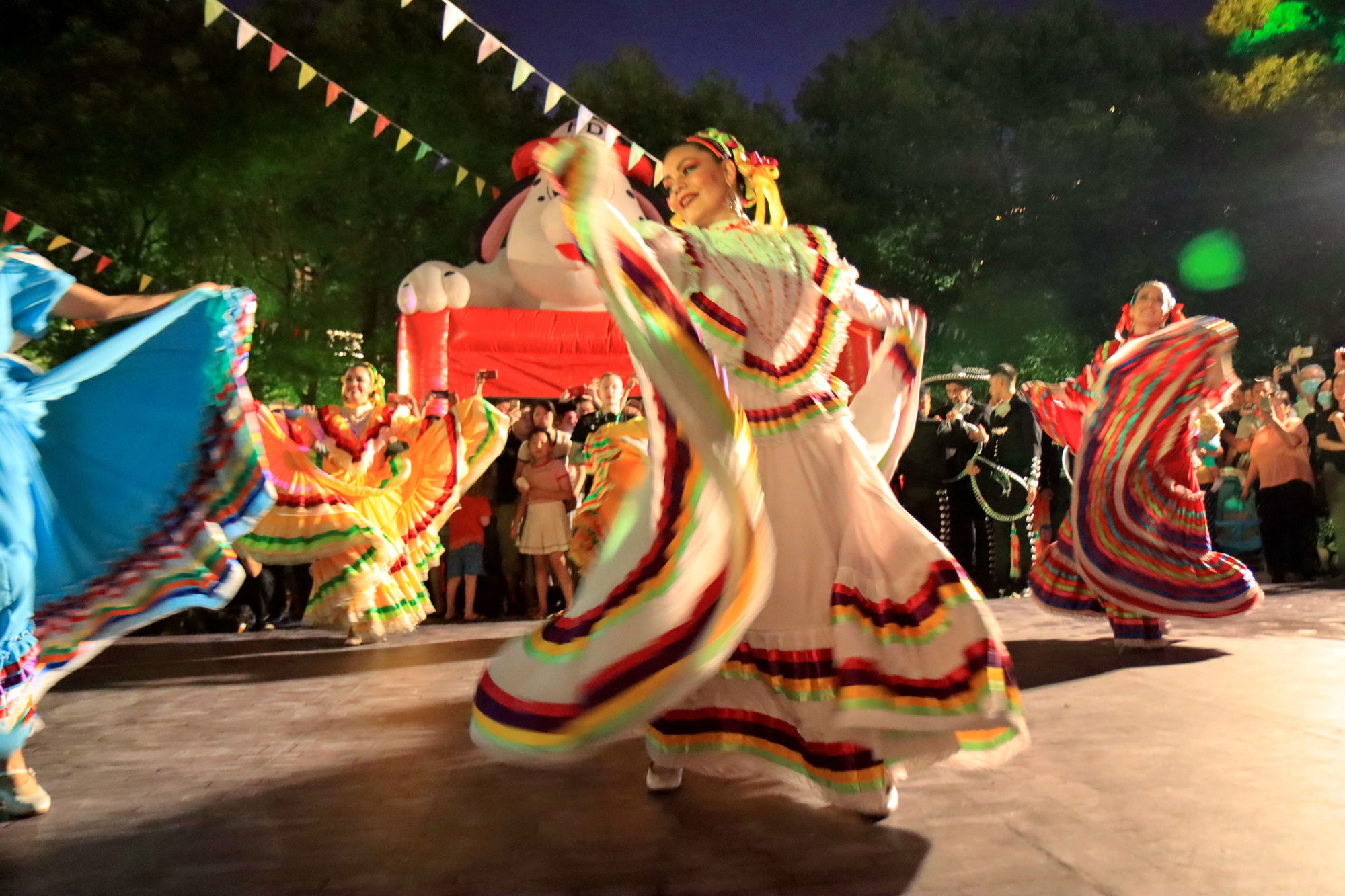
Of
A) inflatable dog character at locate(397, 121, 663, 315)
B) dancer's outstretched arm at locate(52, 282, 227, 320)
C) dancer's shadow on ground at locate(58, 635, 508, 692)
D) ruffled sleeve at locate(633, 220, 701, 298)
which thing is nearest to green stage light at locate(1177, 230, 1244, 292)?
inflatable dog character at locate(397, 121, 663, 315)

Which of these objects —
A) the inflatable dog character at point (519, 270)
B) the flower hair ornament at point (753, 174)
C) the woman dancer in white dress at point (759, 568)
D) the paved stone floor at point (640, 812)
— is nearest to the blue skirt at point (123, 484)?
the paved stone floor at point (640, 812)

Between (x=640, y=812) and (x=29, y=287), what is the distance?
207cm

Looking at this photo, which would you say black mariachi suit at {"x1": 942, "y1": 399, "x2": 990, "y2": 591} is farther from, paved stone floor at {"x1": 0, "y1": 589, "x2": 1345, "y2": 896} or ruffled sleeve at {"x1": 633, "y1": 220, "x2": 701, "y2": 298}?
ruffled sleeve at {"x1": 633, "y1": 220, "x2": 701, "y2": 298}

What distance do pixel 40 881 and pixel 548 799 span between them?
3.56 feet

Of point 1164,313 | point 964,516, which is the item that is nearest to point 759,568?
point 1164,313

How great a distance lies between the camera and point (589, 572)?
2096mm

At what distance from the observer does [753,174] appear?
279cm

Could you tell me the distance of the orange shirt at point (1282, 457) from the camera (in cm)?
775

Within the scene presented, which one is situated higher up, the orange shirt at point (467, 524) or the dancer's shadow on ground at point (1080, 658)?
the orange shirt at point (467, 524)

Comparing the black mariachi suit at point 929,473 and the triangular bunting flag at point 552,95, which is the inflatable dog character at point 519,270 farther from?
the black mariachi suit at point 929,473

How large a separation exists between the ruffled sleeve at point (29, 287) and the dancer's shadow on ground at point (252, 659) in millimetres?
2180

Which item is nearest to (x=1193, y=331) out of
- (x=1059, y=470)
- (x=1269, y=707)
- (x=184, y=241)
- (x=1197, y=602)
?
(x=1197, y=602)

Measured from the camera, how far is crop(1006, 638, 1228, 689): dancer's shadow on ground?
165 inches

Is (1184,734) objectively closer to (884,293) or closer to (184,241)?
(884,293)
